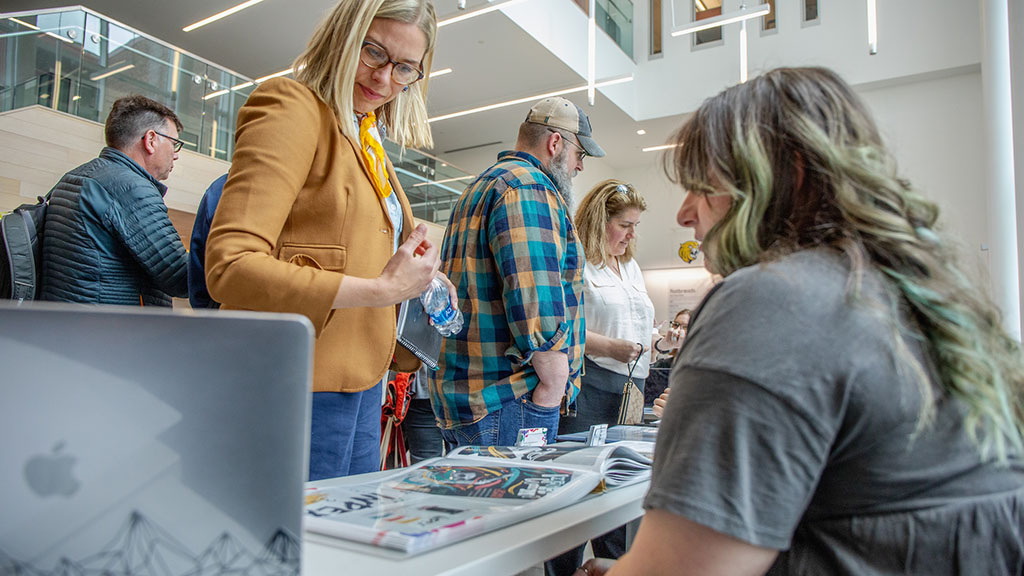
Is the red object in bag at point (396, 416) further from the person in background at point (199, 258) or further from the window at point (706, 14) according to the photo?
the window at point (706, 14)

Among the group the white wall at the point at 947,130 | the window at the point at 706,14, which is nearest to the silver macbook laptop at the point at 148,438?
the white wall at the point at 947,130

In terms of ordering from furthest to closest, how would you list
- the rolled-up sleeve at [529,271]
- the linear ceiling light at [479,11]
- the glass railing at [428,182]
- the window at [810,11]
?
the window at [810,11], the glass railing at [428,182], the linear ceiling light at [479,11], the rolled-up sleeve at [529,271]

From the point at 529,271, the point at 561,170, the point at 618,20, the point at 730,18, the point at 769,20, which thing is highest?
the point at 618,20

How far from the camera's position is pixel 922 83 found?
923 centimetres

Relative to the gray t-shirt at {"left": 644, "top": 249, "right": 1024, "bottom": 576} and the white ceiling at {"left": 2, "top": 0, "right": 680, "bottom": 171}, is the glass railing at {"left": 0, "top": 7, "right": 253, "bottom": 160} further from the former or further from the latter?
the gray t-shirt at {"left": 644, "top": 249, "right": 1024, "bottom": 576}

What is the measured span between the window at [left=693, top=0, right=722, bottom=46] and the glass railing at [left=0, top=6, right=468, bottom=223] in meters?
5.80

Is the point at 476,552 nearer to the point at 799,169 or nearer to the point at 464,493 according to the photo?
the point at 464,493

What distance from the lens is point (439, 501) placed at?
85 cm

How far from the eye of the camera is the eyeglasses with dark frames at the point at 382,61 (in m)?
1.30

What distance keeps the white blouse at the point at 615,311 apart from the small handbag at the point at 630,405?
0.18ft

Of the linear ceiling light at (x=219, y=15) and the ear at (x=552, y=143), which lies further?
the linear ceiling light at (x=219, y=15)

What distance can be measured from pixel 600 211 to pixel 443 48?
20.5 ft

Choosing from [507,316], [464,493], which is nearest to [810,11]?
[507,316]

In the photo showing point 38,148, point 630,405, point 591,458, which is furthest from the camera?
point 38,148
